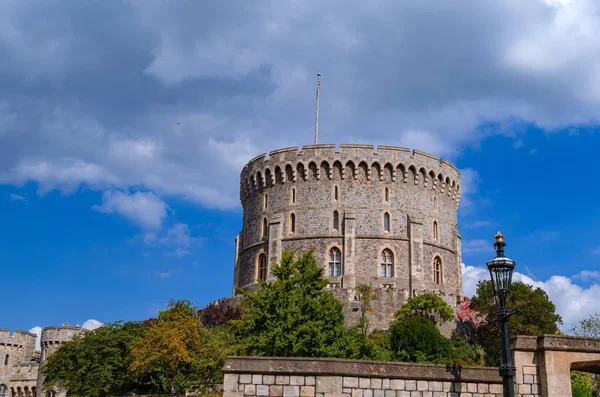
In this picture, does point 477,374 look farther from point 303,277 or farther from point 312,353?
point 303,277

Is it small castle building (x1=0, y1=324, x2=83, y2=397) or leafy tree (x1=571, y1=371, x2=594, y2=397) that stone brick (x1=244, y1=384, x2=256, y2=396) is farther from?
small castle building (x1=0, y1=324, x2=83, y2=397)

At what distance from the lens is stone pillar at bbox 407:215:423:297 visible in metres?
54.6

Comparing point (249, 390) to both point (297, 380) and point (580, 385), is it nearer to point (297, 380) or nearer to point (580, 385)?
point (297, 380)

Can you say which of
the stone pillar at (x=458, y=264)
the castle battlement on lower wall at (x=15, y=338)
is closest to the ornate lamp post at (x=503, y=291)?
the stone pillar at (x=458, y=264)

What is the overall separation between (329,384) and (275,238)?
4109 cm

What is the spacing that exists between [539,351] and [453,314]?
1292 inches

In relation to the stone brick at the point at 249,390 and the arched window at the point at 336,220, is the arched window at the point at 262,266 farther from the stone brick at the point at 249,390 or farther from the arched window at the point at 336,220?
the stone brick at the point at 249,390

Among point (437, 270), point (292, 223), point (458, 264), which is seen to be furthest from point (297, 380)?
point (458, 264)

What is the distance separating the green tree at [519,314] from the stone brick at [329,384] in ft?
98.6

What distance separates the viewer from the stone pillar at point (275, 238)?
56500 millimetres

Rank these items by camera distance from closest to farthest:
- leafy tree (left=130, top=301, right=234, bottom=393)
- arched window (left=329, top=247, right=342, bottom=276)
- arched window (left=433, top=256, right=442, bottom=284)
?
1. leafy tree (left=130, top=301, right=234, bottom=393)
2. arched window (left=329, top=247, right=342, bottom=276)
3. arched window (left=433, top=256, right=442, bottom=284)

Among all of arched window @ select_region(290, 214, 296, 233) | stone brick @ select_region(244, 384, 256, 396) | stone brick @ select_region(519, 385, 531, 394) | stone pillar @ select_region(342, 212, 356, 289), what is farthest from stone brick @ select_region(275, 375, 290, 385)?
arched window @ select_region(290, 214, 296, 233)

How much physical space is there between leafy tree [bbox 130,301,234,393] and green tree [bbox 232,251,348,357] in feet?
15.7

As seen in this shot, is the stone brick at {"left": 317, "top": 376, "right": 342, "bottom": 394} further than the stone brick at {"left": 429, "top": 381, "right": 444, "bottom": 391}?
No
